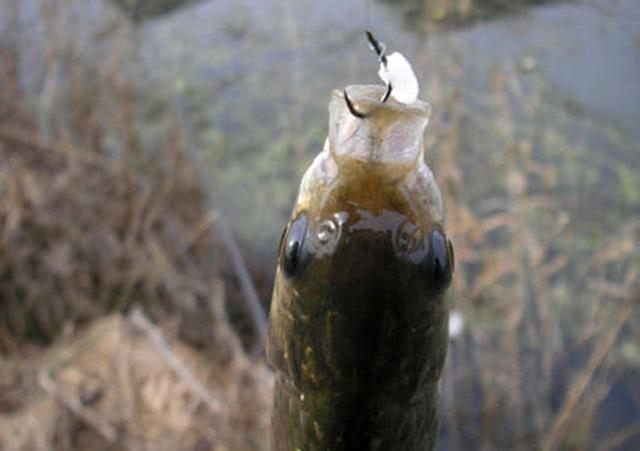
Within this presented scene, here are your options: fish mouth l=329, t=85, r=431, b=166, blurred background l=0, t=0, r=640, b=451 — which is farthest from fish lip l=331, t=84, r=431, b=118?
blurred background l=0, t=0, r=640, b=451

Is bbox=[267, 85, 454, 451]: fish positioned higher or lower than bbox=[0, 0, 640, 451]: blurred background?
higher

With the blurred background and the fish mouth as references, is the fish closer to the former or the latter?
the fish mouth

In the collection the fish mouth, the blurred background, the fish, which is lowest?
the blurred background

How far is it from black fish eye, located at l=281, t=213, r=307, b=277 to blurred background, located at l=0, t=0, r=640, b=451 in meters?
1.14

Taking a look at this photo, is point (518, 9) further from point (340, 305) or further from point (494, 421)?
point (340, 305)

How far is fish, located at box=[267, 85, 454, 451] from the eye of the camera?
2.14 feet

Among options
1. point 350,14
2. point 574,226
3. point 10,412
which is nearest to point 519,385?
point 574,226

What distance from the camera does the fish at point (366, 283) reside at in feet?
2.14

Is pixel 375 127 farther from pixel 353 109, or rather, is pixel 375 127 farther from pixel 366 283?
pixel 366 283

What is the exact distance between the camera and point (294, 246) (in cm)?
68

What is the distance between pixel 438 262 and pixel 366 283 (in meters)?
0.07

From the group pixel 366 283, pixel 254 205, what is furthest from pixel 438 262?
pixel 254 205

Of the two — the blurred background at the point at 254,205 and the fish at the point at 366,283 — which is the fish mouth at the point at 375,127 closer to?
the fish at the point at 366,283

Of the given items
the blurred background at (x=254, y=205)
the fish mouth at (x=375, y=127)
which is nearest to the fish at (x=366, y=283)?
the fish mouth at (x=375, y=127)
